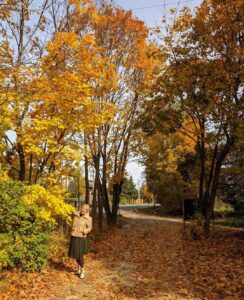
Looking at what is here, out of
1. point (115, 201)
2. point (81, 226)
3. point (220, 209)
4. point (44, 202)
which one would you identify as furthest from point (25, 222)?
point (220, 209)

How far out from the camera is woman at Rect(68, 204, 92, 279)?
26.5ft

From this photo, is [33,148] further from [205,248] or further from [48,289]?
[205,248]

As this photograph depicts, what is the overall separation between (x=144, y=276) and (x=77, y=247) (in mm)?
1844

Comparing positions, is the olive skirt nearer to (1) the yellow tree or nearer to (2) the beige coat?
(2) the beige coat

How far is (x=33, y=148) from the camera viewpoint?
834cm

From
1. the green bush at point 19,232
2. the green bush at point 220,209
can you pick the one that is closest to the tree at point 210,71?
the green bush at point 19,232

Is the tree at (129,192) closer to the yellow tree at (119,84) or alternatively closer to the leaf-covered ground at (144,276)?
the yellow tree at (119,84)

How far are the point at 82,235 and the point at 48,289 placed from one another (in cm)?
163

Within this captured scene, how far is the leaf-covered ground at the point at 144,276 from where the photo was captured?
21.6 feet

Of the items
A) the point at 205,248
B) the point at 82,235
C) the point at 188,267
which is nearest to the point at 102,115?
the point at 82,235

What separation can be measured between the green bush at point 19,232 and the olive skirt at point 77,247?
0.64 m

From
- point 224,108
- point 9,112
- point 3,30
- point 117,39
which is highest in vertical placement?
point 117,39

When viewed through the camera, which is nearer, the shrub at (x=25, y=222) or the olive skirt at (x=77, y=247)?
the shrub at (x=25, y=222)

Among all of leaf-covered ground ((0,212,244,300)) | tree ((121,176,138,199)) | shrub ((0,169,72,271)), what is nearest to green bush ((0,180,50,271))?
shrub ((0,169,72,271))
